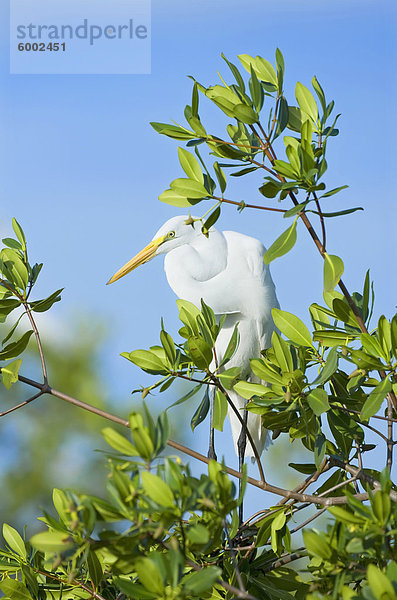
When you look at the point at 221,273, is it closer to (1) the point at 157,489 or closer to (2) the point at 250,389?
(2) the point at 250,389

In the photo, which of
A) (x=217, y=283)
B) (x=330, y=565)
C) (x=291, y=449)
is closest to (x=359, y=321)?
(x=330, y=565)

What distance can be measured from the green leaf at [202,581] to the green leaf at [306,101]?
1.66ft

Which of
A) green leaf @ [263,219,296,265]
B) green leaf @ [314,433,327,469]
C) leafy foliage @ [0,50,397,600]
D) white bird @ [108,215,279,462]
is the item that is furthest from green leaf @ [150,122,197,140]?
white bird @ [108,215,279,462]

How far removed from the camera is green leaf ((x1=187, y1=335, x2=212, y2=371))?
0.68 metres

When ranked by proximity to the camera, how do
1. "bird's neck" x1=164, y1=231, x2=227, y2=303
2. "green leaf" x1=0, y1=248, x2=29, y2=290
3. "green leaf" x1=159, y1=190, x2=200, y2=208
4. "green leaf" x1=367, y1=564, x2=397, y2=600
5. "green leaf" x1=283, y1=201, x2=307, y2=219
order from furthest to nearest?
"bird's neck" x1=164, y1=231, x2=227, y2=303 < "green leaf" x1=0, y1=248, x2=29, y2=290 < "green leaf" x1=159, y1=190, x2=200, y2=208 < "green leaf" x1=283, y1=201, x2=307, y2=219 < "green leaf" x1=367, y1=564, x2=397, y2=600

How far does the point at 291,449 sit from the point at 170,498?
4.07 meters

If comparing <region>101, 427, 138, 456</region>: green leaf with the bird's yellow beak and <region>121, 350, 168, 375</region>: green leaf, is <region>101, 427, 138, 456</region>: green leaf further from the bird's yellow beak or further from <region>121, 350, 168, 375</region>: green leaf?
the bird's yellow beak

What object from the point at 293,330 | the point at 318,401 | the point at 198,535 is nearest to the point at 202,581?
the point at 198,535

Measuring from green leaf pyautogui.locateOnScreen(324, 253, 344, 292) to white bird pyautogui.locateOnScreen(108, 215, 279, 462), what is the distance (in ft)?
2.57

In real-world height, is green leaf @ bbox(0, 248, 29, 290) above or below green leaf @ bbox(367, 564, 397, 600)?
above

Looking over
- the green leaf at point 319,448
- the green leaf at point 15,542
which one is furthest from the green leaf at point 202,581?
the green leaf at point 15,542

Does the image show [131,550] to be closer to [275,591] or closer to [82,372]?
[275,591]

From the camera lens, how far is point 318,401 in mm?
658

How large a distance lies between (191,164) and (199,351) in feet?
0.64
